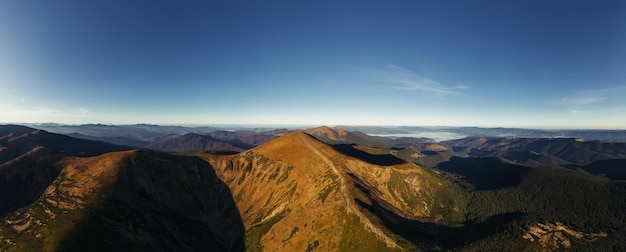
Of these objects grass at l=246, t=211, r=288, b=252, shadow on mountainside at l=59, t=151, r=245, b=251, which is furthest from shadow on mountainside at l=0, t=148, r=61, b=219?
grass at l=246, t=211, r=288, b=252

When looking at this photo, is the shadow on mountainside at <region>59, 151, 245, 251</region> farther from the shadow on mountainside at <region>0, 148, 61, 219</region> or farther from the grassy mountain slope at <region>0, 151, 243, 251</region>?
the shadow on mountainside at <region>0, 148, 61, 219</region>

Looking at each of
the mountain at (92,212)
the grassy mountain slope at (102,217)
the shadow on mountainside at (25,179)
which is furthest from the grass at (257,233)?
the shadow on mountainside at (25,179)

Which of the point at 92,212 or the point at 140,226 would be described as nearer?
the point at 92,212

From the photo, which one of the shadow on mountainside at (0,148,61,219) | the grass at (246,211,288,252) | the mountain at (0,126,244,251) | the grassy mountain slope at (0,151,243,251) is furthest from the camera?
the grass at (246,211,288,252)

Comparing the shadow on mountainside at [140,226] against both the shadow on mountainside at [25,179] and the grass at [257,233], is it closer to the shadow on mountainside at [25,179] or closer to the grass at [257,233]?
the grass at [257,233]

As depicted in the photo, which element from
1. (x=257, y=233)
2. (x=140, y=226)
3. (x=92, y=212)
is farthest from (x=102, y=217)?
(x=257, y=233)

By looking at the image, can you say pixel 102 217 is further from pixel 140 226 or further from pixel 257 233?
pixel 257 233

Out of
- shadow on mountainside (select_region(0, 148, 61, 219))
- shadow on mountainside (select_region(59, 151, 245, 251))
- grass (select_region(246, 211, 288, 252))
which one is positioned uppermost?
shadow on mountainside (select_region(0, 148, 61, 219))

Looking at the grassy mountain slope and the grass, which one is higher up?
the grassy mountain slope

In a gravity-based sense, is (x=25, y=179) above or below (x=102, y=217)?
above

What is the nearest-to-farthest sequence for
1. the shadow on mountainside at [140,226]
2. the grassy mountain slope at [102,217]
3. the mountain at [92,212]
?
the grassy mountain slope at [102,217] → the mountain at [92,212] → the shadow on mountainside at [140,226]

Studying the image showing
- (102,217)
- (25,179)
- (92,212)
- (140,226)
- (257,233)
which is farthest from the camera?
(257,233)
